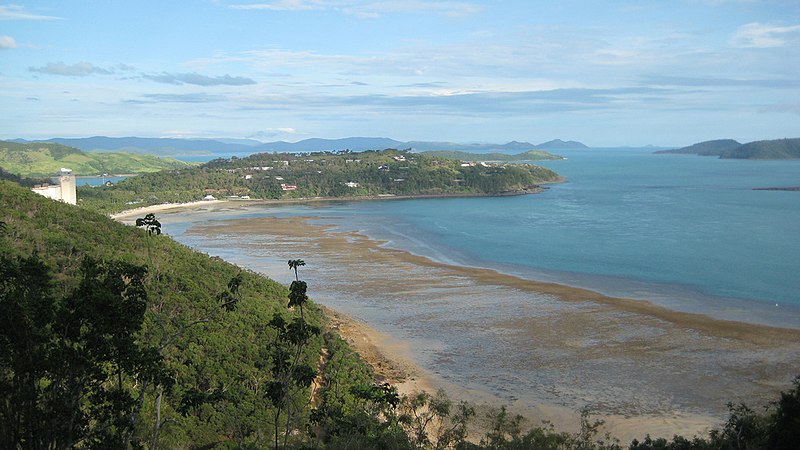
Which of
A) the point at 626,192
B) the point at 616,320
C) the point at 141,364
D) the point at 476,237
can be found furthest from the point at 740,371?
the point at 626,192

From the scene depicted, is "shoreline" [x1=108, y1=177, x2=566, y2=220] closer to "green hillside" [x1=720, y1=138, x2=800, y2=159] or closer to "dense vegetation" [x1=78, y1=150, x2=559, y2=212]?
"dense vegetation" [x1=78, y1=150, x2=559, y2=212]

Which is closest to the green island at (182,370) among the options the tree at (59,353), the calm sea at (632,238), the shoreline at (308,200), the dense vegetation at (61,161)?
the tree at (59,353)

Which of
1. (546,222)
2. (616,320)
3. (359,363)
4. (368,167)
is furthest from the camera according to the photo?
(368,167)

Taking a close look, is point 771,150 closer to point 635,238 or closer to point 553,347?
point 635,238

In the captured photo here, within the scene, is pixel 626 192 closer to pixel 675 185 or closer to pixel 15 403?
pixel 675 185

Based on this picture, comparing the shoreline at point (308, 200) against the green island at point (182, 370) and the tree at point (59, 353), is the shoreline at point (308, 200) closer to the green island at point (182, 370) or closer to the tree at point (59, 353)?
the green island at point (182, 370)

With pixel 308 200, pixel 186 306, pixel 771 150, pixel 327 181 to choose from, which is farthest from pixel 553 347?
pixel 771 150

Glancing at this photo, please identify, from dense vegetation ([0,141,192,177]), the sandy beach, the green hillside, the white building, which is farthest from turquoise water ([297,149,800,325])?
the green hillside
